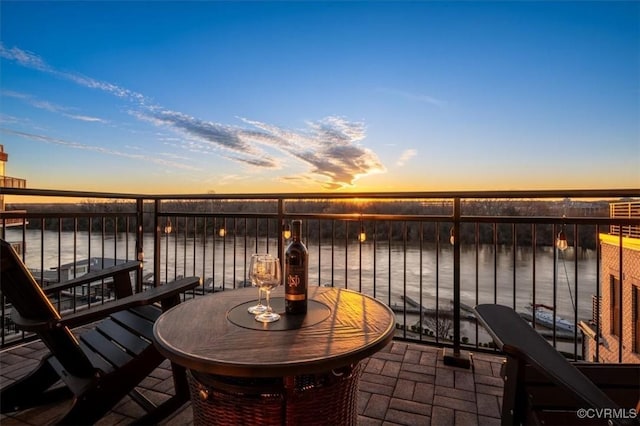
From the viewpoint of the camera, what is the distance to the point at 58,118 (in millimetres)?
7594

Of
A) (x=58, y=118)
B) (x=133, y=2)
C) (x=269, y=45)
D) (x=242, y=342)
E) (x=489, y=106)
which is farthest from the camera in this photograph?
(x=58, y=118)

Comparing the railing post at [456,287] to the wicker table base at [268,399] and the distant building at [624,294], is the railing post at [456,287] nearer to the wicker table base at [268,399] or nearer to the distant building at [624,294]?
the wicker table base at [268,399]

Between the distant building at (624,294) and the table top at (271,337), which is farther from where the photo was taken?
the distant building at (624,294)

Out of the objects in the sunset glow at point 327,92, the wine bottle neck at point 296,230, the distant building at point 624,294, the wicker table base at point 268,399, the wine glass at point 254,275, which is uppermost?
the sunset glow at point 327,92

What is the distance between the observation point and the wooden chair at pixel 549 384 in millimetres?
829

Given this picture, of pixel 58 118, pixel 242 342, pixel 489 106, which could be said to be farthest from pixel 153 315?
pixel 58 118

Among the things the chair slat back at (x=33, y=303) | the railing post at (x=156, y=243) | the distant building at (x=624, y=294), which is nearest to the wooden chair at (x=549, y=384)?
the chair slat back at (x=33, y=303)

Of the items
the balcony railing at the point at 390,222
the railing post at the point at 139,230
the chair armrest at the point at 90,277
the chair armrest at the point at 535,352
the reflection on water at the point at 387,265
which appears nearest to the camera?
the chair armrest at the point at 535,352

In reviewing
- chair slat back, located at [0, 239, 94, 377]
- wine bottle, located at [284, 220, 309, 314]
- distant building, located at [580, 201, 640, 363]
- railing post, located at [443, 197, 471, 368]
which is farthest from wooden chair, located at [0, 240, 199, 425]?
distant building, located at [580, 201, 640, 363]

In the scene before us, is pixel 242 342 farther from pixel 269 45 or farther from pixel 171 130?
pixel 171 130

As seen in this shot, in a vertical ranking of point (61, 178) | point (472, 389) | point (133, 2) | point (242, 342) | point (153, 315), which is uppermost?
point (133, 2)

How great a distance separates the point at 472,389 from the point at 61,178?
1045 cm

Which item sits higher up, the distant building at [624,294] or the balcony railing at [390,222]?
the balcony railing at [390,222]

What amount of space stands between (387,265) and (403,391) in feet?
8.72
